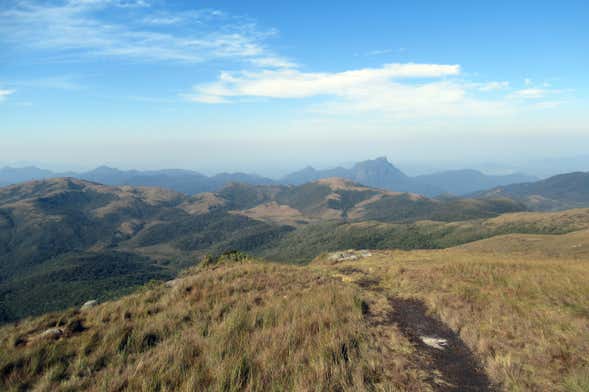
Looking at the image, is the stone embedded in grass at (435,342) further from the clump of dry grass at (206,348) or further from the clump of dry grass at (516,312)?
the clump of dry grass at (206,348)

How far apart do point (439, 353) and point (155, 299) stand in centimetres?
1141

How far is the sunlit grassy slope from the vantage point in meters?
6.25

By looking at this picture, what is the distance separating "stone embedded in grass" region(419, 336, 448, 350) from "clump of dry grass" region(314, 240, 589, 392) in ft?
2.15

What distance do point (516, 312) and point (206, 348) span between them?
413 inches

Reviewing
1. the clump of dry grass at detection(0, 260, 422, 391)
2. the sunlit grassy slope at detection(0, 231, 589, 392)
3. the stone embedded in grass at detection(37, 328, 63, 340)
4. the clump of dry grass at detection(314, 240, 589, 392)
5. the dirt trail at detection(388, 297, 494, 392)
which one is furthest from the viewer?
the stone embedded in grass at detection(37, 328, 63, 340)

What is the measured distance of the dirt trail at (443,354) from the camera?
6.61 meters

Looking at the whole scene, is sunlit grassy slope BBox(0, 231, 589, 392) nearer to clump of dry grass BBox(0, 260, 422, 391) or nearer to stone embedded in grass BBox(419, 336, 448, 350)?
clump of dry grass BBox(0, 260, 422, 391)

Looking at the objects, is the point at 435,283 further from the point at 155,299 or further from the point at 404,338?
the point at 155,299

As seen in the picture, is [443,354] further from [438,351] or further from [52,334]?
[52,334]

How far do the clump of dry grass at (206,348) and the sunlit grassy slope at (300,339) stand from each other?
0.11 feet

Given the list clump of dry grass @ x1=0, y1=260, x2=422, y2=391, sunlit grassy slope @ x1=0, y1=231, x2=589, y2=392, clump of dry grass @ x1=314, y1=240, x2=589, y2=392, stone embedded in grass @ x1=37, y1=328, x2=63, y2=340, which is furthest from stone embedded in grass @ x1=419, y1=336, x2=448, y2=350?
stone embedded in grass @ x1=37, y1=328, x2=63, y2=340

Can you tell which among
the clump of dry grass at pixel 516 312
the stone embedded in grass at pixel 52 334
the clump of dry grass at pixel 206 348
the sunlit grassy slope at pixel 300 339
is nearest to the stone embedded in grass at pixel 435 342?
the sunlit grassy slope at pixel 300 339

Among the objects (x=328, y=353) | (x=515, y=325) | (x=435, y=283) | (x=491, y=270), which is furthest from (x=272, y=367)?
(x=491, y=270)

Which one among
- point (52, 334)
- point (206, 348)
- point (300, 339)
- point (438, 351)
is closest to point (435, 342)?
point (438, 351)
